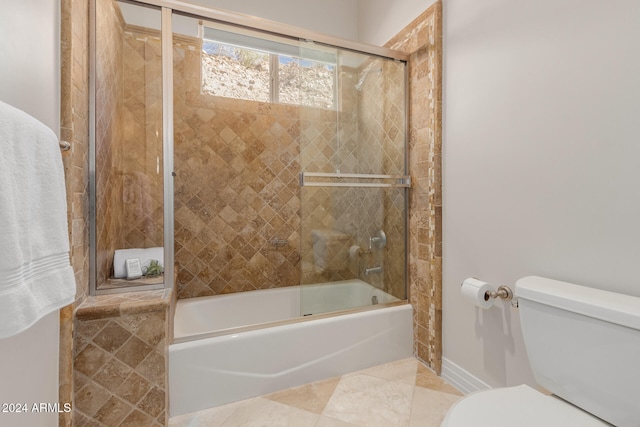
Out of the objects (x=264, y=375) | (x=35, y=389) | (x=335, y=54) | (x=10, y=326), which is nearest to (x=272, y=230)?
(x=264, y=375)

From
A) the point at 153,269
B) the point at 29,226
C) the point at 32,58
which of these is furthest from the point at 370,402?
the point at 32,58

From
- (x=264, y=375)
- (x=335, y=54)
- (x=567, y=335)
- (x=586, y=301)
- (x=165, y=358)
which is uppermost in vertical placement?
(x=335, y=54)

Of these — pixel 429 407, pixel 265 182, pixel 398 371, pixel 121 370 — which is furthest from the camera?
pixel 265 182

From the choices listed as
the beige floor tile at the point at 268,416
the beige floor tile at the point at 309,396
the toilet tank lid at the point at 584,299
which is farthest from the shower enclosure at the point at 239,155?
the toilet tank lid at the point at 584,299

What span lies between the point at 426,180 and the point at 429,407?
120 centimetres

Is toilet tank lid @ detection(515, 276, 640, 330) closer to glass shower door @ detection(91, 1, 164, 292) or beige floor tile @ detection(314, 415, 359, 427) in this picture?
beige floor tile @ detection(314, 415, 359, 427)

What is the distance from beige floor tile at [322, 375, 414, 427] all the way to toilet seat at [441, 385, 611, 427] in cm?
56

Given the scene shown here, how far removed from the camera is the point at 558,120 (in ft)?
3.78

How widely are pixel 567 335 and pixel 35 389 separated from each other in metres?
1.72

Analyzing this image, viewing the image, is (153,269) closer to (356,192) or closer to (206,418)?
(206,418)

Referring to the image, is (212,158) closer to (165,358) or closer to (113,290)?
(113,290)

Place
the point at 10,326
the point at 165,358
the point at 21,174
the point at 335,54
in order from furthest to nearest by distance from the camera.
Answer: the point at 335,54
the point at 165,358
the point at 21,174
the point at 10,326

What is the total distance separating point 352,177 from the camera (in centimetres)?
189

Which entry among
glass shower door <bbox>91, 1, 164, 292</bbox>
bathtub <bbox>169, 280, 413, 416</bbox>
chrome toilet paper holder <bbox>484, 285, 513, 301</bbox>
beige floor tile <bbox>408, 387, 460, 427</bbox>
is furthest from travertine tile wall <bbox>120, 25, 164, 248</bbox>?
chrome toilet paper holder <bbox>484, 285, 513, 301</bbox>
